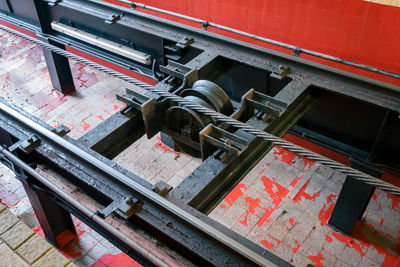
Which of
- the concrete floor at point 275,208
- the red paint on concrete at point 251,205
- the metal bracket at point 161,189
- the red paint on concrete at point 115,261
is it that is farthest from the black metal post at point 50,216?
the red paint on concrete at point 251,205

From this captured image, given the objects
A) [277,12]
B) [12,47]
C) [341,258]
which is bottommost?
[341,258]

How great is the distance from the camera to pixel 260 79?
10.6 ft

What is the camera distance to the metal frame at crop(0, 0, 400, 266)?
2.06 m

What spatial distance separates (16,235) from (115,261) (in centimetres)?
201

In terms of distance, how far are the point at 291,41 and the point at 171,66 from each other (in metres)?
1.84

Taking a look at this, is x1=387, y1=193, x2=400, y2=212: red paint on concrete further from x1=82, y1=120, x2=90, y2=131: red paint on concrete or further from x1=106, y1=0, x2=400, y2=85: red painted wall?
x1=82, y1=120, x2=90, y2=131: red paint on concrete

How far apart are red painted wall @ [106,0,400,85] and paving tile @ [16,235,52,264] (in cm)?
340

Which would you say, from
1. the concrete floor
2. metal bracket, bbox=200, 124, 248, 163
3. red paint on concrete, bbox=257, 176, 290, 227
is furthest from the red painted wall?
metal bracket, bbox=200, 124, 248, 163

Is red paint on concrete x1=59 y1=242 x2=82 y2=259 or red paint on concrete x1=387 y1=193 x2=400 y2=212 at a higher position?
red paint on concrete x1=387 y1=193 x2=400 y2=212

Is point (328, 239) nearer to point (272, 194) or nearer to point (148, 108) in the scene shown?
point (272, 194)

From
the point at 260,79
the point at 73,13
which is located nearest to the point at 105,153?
the point at 260,79

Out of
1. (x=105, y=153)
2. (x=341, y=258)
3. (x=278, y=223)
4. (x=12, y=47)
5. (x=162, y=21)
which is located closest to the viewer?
(x=105, y=153)

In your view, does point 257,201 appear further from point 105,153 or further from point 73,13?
point 73,13

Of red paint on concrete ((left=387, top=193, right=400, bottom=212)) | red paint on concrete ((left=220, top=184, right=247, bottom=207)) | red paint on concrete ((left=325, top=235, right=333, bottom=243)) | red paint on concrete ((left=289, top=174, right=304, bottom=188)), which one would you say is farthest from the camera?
red paint on concrete ((left=289, top=174, right=304, bottom=188))
